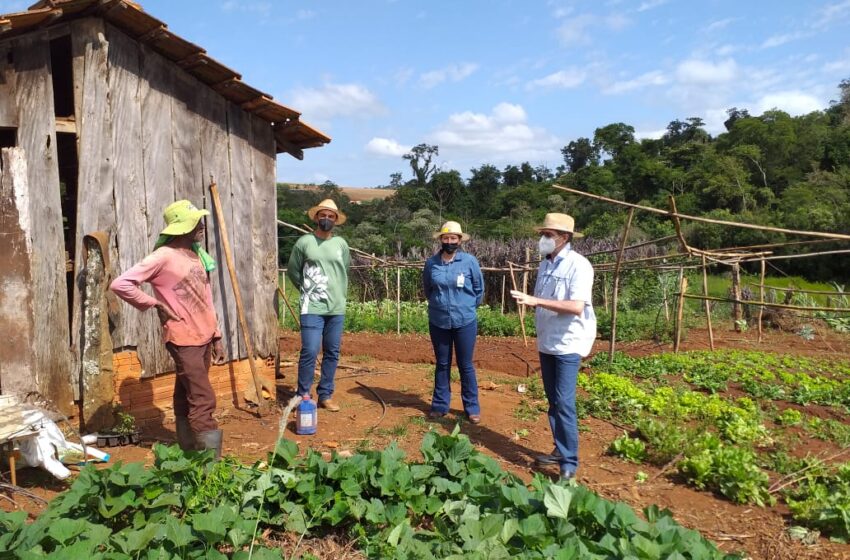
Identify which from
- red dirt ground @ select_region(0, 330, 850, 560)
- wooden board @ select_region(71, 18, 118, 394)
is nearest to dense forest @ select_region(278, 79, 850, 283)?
red dirt ground @ select_region(0, 330, 850, 560)

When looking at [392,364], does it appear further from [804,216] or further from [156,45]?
[804,216]

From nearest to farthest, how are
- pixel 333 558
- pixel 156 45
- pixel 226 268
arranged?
pixel 333 558 < pixel 156 45 < pixel 226 268

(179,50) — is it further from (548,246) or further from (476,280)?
(548,246)

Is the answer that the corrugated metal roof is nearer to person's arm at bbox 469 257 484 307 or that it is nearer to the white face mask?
person's arm at bbox 469 257 484 307

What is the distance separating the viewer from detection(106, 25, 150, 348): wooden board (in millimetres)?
5195

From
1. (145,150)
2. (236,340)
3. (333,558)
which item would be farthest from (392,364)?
(333,558)

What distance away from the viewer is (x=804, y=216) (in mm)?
27781

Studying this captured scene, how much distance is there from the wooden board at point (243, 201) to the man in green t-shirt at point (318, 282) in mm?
748

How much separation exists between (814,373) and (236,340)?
8637 millimetres

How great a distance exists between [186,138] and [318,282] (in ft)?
6.17

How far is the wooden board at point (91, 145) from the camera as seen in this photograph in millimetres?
4984

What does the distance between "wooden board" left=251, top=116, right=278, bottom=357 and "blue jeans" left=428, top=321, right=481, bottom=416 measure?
1.89 metres

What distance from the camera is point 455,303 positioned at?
5652 millimetres

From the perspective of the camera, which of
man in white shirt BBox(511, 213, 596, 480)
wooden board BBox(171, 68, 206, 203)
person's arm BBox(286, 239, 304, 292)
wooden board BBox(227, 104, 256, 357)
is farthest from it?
wooden board BBox(227, 104, 256, 357)
